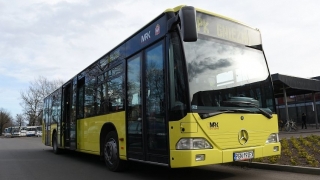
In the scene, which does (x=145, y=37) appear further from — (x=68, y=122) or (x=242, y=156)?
(x=68, y=122)

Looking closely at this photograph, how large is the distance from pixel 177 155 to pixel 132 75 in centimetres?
257

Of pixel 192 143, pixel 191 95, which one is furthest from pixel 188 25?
pixel 192 143

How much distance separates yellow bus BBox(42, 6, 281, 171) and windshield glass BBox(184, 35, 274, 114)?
0.07 feet

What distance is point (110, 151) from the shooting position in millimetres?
7758

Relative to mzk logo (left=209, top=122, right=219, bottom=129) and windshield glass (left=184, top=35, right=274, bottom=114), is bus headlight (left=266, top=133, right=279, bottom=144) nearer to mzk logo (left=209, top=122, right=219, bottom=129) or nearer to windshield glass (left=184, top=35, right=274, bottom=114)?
windshield glass (left=184, top=35, right=274, bottom=114)

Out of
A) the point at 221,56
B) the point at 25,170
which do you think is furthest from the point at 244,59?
the point at 25,170

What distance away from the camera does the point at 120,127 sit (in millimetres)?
7215

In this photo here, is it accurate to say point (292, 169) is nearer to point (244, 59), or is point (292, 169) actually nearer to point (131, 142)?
point (244, 59)

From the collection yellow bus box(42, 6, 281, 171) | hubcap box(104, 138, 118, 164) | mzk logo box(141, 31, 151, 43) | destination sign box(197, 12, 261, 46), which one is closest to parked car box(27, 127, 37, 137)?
hubcap box(104, 138, 118, 164)

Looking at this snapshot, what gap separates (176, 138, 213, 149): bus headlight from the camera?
5.04 metres

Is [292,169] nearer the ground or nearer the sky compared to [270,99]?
nearer the ground

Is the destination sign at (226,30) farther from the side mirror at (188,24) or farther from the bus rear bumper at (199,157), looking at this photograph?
the bus rear bumper at (199,157)

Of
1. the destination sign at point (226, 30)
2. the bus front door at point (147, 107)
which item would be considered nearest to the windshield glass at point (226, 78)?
the destination sign at point (226, 30)

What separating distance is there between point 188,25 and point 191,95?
1244mm
